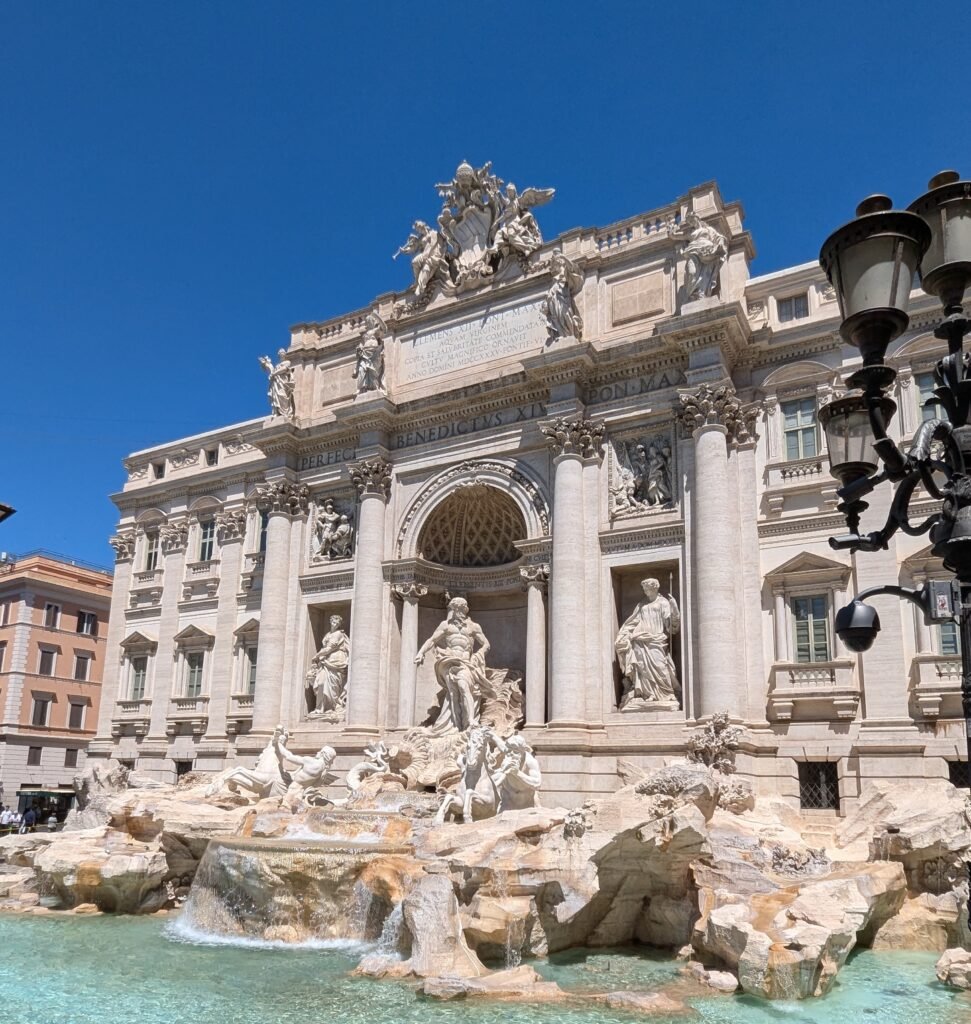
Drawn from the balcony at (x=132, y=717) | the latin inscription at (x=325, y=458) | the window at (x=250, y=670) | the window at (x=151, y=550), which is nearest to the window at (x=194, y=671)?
the balcony at (x=132, y=717)

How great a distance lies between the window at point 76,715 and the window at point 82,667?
105cm

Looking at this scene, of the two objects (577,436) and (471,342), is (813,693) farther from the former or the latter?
(471,342)

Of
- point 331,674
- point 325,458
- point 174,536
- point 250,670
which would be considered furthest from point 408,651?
point 174,536

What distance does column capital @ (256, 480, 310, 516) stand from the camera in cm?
2742

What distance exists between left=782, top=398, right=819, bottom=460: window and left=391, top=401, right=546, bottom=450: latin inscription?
5772mm

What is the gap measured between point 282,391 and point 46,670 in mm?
22428

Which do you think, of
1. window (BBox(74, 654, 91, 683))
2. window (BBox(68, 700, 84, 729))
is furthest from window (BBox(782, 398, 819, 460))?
window (BBox(68, 700, 84, 729))

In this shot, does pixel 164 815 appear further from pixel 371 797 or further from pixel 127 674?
pixel 127 674

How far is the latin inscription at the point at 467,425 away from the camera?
23953 millimetres

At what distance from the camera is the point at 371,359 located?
87.8 ft

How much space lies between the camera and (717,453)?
2066 cm

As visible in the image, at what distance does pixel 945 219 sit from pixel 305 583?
2255 cm

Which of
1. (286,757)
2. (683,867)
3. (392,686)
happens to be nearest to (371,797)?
(286,757)

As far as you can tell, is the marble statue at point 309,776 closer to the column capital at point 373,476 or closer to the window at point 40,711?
the column capital at point 373,476
